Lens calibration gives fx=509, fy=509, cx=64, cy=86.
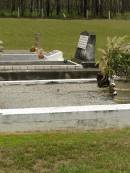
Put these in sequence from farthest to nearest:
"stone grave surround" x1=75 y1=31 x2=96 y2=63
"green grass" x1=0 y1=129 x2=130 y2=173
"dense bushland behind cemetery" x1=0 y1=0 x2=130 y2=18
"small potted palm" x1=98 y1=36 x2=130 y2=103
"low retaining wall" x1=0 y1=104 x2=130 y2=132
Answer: "dense bushland behind cemetery" x1=0 y1=0 x2=130 y2=18 → "stone grave surround" x1=75 y1=31 x2=96 y2=63 → "small potted palm" x1=98 y1=36 x2=130 y2=103 → "low retaining wall" x1=0 y1=104 x2=130 y2=132 → "green grass" x1=0 y1=129 x2=130 y2=173

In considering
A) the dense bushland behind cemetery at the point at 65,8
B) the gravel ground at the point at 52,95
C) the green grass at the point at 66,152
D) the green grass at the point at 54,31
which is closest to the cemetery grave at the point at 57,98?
the gravel ground at the point at 52,95

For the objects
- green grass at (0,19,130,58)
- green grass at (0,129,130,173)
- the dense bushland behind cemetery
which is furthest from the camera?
the dense bushland behind cemetery

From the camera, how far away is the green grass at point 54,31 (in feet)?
85.4

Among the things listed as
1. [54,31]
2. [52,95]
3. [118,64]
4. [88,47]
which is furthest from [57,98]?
[54,31]

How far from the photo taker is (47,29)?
3000cm

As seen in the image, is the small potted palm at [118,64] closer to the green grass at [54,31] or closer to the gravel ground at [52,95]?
the gravel ground at [52,95]

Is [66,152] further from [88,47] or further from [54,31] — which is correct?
[54,31]

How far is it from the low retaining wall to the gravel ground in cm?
125

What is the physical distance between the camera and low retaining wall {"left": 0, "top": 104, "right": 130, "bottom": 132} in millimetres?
6797

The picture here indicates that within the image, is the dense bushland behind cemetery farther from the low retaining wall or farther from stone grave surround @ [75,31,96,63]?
the low retaining wall

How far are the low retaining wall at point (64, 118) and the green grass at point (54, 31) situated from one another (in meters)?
16.1

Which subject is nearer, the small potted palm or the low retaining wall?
the low retaining wall

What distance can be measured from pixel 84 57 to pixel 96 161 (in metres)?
8.63

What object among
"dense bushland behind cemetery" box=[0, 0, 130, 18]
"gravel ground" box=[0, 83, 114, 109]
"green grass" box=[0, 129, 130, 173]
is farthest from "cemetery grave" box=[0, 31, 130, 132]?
"dense bushland behind cemetery" box=[0, 0, 130, 18]
